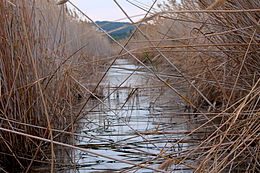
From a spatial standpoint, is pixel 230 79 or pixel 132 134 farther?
pixel 132 134

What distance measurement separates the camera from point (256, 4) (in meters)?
0.94

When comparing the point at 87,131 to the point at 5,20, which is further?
the point at 87,131

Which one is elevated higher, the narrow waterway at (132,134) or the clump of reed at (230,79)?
the clump of reed at (230,79)

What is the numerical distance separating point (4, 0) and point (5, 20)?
73 mm

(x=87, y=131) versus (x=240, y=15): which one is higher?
(x=240, y=15)

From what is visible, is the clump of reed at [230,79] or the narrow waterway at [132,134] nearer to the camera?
the clump of reed at [230,79]

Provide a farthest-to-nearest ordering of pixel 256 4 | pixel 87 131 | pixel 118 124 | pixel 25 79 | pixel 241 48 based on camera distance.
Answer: pixel 118 124 → pixel 87 131 → pixel 25 79 → pixel 241 48 → pixel 256 4

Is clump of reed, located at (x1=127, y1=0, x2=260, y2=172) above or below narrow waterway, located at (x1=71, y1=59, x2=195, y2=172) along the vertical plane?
above

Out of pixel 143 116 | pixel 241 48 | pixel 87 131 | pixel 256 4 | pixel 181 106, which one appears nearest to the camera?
pixel 256 4

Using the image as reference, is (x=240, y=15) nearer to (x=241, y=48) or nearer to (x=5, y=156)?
(x=241, y=48)

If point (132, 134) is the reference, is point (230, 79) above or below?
above

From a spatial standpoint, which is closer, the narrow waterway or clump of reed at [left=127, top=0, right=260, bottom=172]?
clump of reed at [left=127, top=0, right=260, bottom=172]

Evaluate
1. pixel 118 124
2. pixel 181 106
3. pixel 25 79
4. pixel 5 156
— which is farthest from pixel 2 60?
pixel 181 106

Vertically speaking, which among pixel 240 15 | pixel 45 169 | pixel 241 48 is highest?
pixel 240 15
